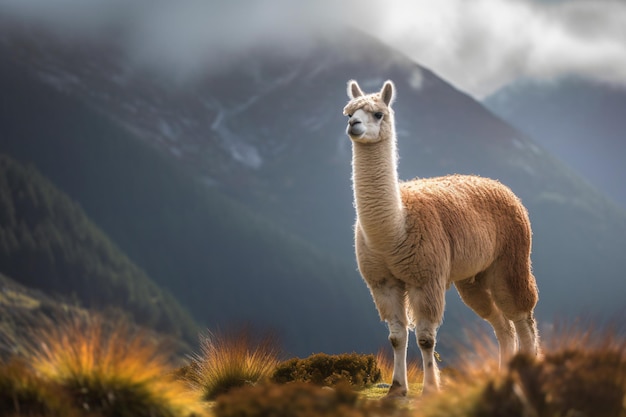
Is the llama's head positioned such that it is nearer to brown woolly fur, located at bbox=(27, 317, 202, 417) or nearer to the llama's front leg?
the llama's front leg

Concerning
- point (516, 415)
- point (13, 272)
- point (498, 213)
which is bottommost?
point (516, 415)

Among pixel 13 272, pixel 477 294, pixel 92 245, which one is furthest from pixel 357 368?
pixel 92 245

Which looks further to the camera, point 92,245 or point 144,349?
point 92,245

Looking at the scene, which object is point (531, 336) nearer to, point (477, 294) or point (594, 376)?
point (477, 294)

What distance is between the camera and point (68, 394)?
225 inches

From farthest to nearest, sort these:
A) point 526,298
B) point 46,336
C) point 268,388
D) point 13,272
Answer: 1. point 13,272
2. point 526,298
3. point 46,336
4. point 268,388

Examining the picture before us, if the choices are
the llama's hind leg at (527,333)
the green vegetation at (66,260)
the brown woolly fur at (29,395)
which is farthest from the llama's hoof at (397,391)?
the green vegetation at (66,260)

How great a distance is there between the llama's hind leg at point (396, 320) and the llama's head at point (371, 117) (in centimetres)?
149

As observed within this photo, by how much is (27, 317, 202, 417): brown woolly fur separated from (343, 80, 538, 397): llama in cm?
273

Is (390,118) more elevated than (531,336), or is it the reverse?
(390,118)

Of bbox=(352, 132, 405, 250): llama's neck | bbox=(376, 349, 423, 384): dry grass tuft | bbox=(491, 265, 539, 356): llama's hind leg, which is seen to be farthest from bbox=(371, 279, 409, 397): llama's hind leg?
bbox=(376, 349, 423, 384): dry grass tuft

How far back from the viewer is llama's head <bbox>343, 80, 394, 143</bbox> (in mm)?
8242

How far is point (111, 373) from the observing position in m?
5.76

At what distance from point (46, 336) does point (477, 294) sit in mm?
5373
